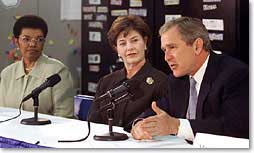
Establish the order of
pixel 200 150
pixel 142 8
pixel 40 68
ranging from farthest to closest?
1. pixel 40 68
2. pixel 142 8
3. pixel 200 150

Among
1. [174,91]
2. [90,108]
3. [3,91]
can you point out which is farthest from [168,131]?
[3,91]

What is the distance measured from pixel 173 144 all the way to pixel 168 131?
0.06m

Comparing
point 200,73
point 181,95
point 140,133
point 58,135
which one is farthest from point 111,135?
point 200,73

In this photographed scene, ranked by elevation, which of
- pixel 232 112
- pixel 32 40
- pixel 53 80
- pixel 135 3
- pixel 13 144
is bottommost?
pixel 13 144

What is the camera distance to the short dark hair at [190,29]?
84.5 inches

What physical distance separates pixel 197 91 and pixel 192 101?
0.17 feet

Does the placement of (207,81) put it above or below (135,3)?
below

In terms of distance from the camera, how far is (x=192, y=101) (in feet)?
7.30

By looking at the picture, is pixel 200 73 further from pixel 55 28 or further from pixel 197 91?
pixel 55 28

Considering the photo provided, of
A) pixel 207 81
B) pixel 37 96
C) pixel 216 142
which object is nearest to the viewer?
pixel 216 142

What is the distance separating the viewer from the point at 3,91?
95.7 inches

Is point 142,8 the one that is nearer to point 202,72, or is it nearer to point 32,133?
point 202,72

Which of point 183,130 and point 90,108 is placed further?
point 90,108

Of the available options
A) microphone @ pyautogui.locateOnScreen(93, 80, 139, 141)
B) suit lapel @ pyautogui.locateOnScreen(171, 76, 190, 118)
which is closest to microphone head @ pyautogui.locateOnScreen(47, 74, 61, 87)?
microphone @ pyautogui.locateOnScreen(93, 80, 139, 141)
